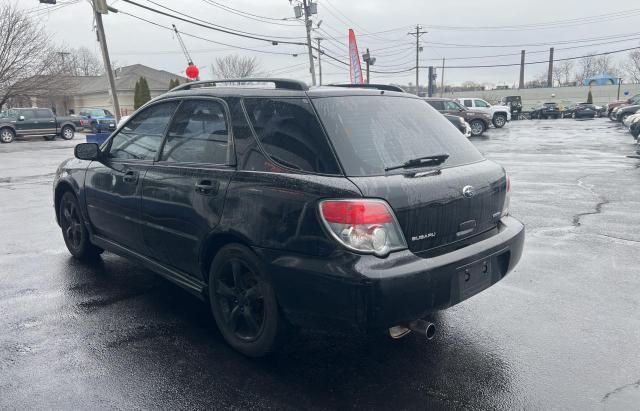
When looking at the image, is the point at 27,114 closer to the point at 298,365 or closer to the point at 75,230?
the point at 75,230

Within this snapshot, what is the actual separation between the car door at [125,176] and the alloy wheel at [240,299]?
112 centimetres

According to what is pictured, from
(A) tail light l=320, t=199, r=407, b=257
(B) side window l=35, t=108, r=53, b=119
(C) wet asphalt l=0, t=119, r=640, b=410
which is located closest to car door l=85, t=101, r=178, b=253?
(C) wet asphalt l=0, t=119, r=640, b=410

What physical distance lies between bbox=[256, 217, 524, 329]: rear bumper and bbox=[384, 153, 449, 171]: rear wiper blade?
0.54 metres

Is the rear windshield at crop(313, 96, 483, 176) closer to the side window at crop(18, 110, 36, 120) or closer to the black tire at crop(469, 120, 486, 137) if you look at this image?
the black tire at crop(469, 120, 486, 137)

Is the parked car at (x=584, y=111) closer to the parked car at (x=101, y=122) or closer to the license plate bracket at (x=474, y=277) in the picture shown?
the parked car at (x=101, y=122)

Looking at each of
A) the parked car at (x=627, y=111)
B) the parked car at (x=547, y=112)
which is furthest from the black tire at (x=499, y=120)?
the parked car at (x=547, y=112)

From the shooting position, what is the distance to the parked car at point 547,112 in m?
46.3

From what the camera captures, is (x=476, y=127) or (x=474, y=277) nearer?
(x=474, y=277)

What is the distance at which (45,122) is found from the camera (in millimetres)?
27297

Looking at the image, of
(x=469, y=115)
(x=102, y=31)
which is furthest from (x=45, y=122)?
(x=469, y=115)

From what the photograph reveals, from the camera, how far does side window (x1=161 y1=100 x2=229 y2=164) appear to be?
11.1ft

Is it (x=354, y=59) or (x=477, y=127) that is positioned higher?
(x=354, y=59)

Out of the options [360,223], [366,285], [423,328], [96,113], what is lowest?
[423,328]

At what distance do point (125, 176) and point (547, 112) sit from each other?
48699mm
